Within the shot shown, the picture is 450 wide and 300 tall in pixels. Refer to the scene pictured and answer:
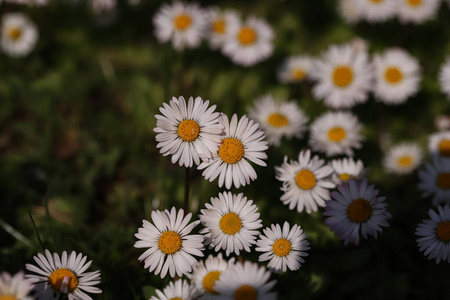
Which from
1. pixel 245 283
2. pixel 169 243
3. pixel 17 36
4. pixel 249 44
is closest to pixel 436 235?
pixel 245 283

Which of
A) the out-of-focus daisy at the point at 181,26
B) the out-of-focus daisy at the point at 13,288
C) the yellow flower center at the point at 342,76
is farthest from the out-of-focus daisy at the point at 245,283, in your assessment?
the out-of-focus daisy at the point at 181,26

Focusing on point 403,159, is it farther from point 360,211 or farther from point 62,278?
point 62,278

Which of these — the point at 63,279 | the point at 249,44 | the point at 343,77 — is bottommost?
the point at 63,279

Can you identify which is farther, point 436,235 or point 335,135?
point 335,135

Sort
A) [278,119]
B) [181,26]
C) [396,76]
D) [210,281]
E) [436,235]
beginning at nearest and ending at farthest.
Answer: [210,281], [436,235], [278,119], [396,76], [181,26]

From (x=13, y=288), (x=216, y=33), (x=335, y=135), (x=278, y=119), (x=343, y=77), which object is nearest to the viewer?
(x=13, y=288)

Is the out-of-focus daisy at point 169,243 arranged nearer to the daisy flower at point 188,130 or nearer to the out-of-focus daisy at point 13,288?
the daisy flower at point 188,130
